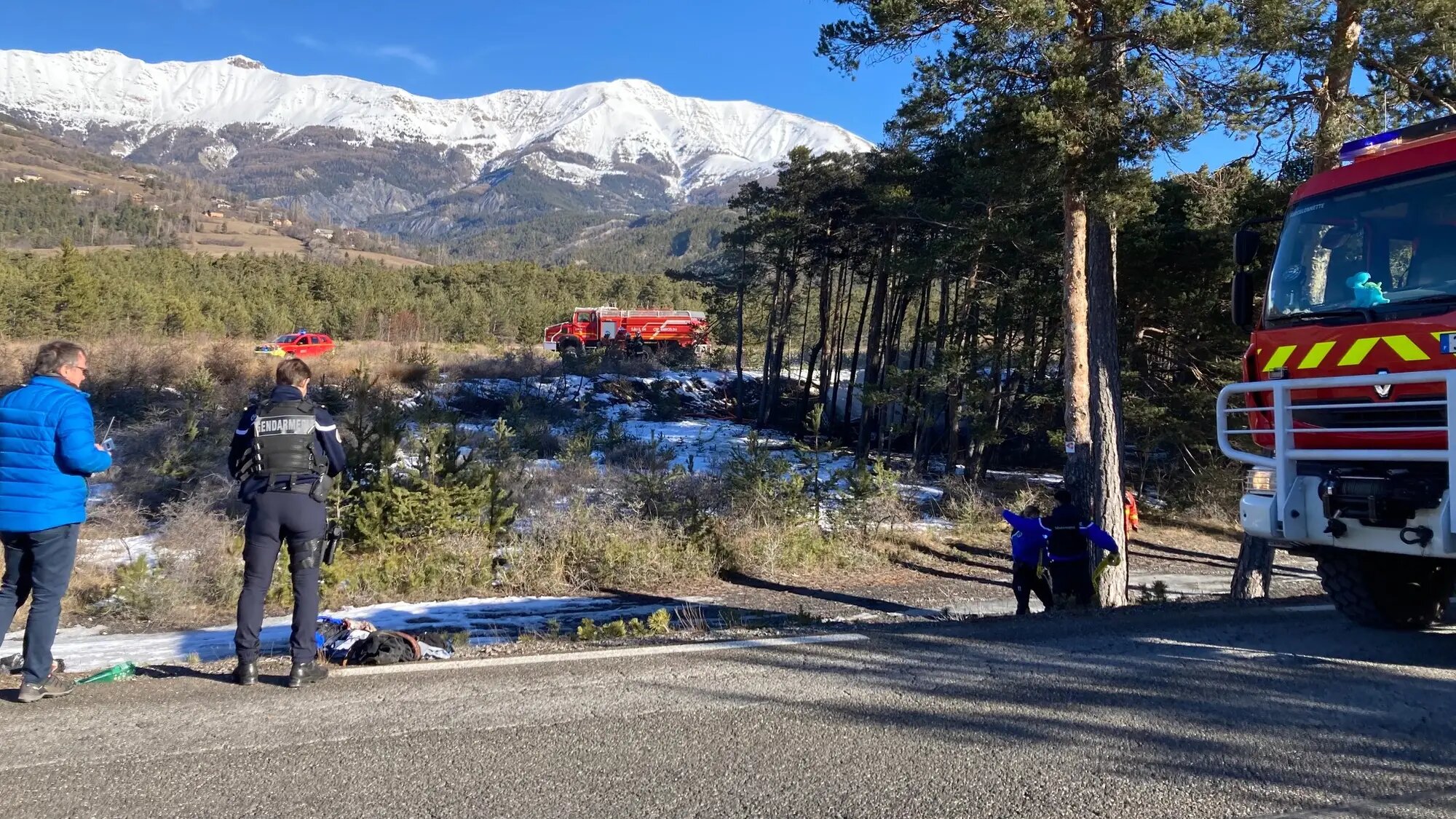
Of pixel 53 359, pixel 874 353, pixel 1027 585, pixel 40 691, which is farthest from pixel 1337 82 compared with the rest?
pixel 874 353

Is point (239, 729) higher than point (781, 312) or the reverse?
the reverse

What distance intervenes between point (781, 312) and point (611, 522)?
23281 millimetres

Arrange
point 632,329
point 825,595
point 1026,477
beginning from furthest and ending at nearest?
point 632,329, point 1026,477, point 825,595

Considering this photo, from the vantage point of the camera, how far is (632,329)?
151 feet

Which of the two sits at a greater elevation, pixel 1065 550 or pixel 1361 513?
pixel 1361 513

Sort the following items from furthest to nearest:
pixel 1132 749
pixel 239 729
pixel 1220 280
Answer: pixel 1220 280, pixel 239 729, pixel 1132 749

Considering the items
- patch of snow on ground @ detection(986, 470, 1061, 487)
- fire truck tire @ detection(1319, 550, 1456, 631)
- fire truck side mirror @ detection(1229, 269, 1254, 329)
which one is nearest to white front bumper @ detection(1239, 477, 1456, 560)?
fire truck tire @ detection(1319, 550, 1456, 631)

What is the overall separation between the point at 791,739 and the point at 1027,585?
5.66 m

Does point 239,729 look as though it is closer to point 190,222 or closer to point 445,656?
point 445,656

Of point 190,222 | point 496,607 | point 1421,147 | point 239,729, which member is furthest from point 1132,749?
point 190,222

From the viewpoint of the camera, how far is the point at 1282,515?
206 inches

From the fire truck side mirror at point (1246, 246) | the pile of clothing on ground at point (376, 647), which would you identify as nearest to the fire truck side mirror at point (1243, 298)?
the fire truck side mirror at point (1246, 246)

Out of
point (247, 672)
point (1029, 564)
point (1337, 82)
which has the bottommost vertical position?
point (247, 672)

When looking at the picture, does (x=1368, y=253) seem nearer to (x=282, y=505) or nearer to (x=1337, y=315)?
(x=1337, y=315)
